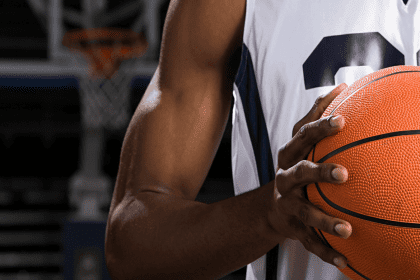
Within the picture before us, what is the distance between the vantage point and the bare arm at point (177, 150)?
2.74 ft

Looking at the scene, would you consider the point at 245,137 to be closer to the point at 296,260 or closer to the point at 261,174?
the point at 261,174

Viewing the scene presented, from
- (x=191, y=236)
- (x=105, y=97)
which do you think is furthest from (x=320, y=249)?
(x=105, y=97)

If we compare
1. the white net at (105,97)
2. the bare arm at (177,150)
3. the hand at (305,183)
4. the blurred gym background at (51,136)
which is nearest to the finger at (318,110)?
the hand at (305,183)

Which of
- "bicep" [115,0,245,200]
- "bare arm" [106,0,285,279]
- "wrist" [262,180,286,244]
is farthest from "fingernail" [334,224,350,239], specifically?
"bicep" [115,0,245,200]

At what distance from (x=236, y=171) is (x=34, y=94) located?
518 centimetres

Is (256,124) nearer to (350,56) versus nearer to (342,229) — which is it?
(350,56)

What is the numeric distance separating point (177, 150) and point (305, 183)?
380 mm

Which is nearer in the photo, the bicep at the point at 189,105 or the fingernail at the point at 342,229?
the fingernail at the point at 342,229

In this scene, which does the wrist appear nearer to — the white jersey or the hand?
the hand

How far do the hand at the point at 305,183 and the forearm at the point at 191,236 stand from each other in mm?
76

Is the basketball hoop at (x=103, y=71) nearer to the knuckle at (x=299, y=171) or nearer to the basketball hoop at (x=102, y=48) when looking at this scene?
the basketball hoop at (x=102, y=48)

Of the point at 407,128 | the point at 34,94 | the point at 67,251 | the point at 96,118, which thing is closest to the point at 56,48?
the point at 96,118

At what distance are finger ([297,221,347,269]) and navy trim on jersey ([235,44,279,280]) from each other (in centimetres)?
26

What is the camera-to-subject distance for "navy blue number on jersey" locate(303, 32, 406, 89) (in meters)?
0.86
